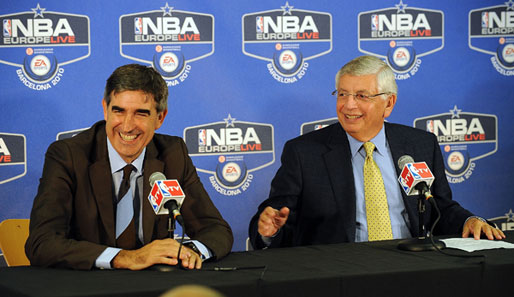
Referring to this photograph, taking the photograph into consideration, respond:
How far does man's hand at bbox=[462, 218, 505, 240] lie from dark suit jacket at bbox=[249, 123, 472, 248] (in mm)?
193

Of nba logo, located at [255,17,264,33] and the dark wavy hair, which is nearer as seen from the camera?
the dark wavy hair

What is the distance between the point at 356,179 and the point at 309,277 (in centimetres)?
126

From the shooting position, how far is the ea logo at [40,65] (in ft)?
13.0

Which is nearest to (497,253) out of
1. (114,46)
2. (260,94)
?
(260,94)

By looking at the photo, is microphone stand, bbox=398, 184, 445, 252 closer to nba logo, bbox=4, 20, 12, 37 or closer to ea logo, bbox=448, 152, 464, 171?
ea logo, bbox=448, 152, 464, 171

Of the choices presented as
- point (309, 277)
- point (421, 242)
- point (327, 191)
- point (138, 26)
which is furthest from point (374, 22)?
point (309, 277)

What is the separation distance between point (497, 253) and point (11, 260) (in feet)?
7.65

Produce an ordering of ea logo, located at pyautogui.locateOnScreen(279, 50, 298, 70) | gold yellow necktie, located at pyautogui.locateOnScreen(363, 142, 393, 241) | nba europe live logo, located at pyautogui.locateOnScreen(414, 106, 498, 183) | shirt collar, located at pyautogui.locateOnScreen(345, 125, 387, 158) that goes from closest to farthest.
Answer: gold yellow necktie, located at pyautogui.locateOnScreen(363, 142, 393, 241) → shirt collar, located at pyautogui.locateOnScreen(345, 125, 387, 158) → ea logo, located at pyautogui.locateOnScreen(279, 50, 298, 70) → nba europe live logo, located at pyautogui.locateOnScreen(414, 106, 498, 183)

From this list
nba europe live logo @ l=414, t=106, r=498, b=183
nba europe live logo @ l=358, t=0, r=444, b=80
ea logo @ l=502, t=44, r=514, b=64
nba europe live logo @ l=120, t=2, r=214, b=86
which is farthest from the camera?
ea logo @ l=502, t=44, r=514, b=64

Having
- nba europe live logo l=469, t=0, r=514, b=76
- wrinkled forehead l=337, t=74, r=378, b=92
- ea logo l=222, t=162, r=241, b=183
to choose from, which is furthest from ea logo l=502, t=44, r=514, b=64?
ea logo l=222, t=162, r=241, b=183

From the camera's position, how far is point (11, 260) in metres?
3.34

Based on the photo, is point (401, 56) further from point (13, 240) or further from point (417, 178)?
point (13, 240)

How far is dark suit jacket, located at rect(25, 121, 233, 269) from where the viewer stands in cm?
233

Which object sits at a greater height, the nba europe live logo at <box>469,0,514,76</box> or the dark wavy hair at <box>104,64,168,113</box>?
the nba europe live logo at <box>469,0,514,76</box>
